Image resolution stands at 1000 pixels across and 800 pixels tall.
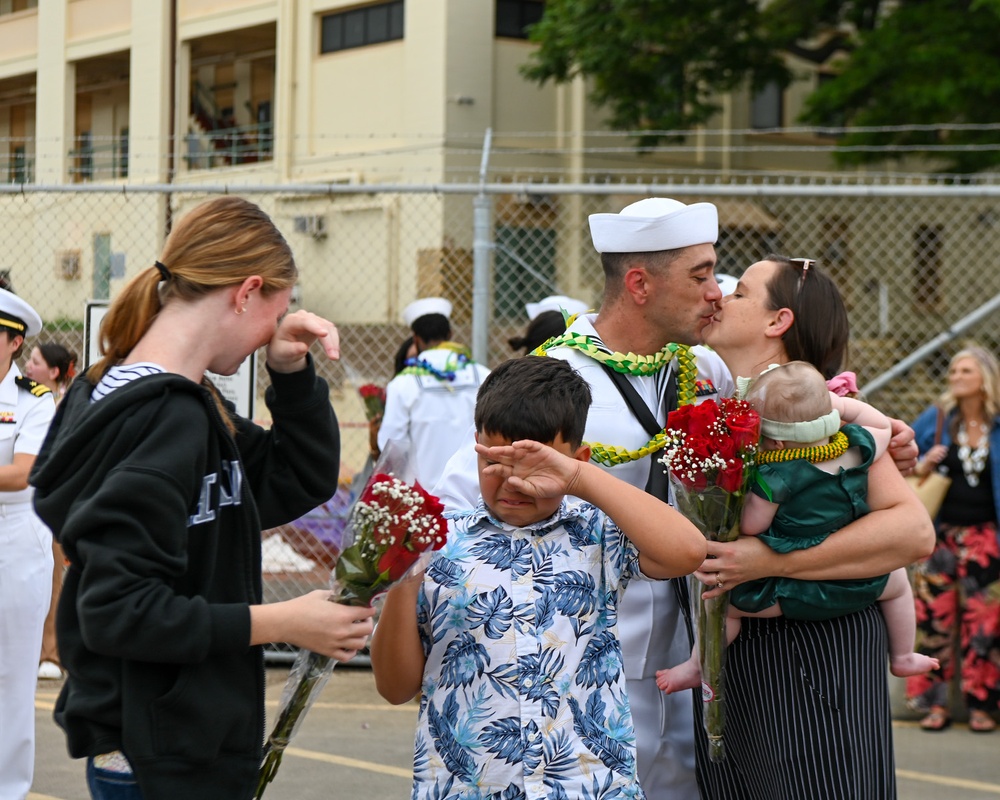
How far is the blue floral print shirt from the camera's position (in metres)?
2.67

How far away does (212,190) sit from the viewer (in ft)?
25.1

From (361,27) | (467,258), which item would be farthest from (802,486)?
(361,27)

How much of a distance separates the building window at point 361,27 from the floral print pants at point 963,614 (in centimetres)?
1423

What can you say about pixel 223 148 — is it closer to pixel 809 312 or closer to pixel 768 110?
pixel 809 312

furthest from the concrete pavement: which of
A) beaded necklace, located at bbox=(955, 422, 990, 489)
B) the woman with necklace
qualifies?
beaded necklace, located at bbox=(955, 422, 990, 489)

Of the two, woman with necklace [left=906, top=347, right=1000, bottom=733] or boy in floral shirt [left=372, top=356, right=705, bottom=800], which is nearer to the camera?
boy in floral shirt [left=372, top=356, right=705, bottom=800]

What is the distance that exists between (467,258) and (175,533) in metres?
10.8

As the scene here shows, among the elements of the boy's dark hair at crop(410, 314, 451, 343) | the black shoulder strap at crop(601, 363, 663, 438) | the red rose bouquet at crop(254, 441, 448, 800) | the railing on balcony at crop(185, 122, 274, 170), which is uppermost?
the railing on balcony at crop(185, 122, 274, 170)

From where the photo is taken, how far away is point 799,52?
70.2 feet

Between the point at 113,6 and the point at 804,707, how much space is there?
591 centimetres

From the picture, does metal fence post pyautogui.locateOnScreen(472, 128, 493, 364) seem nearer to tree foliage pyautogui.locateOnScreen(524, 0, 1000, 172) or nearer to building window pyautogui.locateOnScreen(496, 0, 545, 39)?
tree foliage pyautogui.locateOnScreen(524, 0, 1000, 172)

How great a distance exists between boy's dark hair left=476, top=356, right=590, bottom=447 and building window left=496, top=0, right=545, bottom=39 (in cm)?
1915

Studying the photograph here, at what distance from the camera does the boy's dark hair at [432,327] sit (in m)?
8.18

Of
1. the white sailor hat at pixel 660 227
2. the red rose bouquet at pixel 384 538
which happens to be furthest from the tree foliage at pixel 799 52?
the red rose bouquet at pixel 384 538
